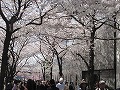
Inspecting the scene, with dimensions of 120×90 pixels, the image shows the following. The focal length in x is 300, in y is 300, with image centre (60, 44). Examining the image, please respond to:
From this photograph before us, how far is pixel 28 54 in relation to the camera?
43.1 meters

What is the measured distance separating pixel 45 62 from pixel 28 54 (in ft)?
9.79

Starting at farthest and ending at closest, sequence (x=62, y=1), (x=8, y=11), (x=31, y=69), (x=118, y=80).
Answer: (x=31, y=69)
(x=118, y=80)
(x=8, y=11)
(x=62, y=1)

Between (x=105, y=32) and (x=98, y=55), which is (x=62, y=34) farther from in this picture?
(x=98, y=55)

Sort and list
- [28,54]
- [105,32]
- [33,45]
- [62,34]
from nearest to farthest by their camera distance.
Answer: [62,34] → [105,32] → [33,45] → [28,54]

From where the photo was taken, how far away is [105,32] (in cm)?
3159

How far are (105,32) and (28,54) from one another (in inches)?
592

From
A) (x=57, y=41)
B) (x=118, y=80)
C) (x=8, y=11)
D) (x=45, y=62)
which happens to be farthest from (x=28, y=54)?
(x=8, y=11)

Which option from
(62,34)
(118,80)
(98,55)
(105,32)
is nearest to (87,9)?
(62,34)

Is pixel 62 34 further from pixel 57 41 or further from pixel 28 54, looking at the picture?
pixel 28 54

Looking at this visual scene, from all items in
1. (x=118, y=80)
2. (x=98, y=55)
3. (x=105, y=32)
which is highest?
(x=105, y=32)

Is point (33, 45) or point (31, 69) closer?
point (33, 45)

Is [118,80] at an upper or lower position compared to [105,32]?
lower

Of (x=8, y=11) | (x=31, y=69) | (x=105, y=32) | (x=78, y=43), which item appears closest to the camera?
(x=8, y=11)

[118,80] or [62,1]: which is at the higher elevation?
[62,1]
